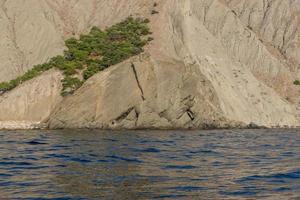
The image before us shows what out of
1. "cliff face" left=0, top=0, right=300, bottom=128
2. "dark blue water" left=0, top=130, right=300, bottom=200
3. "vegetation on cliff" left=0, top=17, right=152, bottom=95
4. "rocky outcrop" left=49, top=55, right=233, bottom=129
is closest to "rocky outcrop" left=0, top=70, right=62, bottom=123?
"cliff face" left=0, top=0, right=300, bottom=128

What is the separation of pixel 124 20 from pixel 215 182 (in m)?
85.1

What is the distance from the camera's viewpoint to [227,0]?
135250mm

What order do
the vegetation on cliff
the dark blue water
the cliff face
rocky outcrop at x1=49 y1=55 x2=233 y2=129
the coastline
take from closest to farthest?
the dark blue water
rocky outcrop at x1=49 y1=55 x2=233 y2=129
the cliff face
the coastline
the vegetation on cliff

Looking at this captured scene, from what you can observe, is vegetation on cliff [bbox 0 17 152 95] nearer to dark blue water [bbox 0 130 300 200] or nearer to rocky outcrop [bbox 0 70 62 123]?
rocky outcrop [bbox 0 70 62 123]

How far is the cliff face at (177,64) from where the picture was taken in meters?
73.7

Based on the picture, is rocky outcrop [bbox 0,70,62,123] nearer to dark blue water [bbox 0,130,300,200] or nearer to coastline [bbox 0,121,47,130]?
coastline [bbox 0,121,47,130]

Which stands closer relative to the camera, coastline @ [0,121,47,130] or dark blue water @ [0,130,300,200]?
dark blue water @ [0,130,300,200]

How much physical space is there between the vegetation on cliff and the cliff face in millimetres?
2951

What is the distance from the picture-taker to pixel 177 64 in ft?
255

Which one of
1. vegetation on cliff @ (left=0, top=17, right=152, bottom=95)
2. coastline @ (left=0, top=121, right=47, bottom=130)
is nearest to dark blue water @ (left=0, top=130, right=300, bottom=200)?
coastline @ (left=0, top=121, right=47, bottom=130)

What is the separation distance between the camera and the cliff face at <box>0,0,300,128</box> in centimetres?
7369

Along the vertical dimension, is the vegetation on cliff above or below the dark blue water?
above

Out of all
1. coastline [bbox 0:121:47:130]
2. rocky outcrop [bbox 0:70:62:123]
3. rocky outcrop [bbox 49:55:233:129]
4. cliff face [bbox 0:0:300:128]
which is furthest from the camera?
rocky outcrop [bbox 0:70:62:123]

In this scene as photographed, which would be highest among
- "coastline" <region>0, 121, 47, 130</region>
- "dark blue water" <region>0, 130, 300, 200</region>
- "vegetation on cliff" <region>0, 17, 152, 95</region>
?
"vegetation on cliff" <region>0, 17, 152, 95</region>
